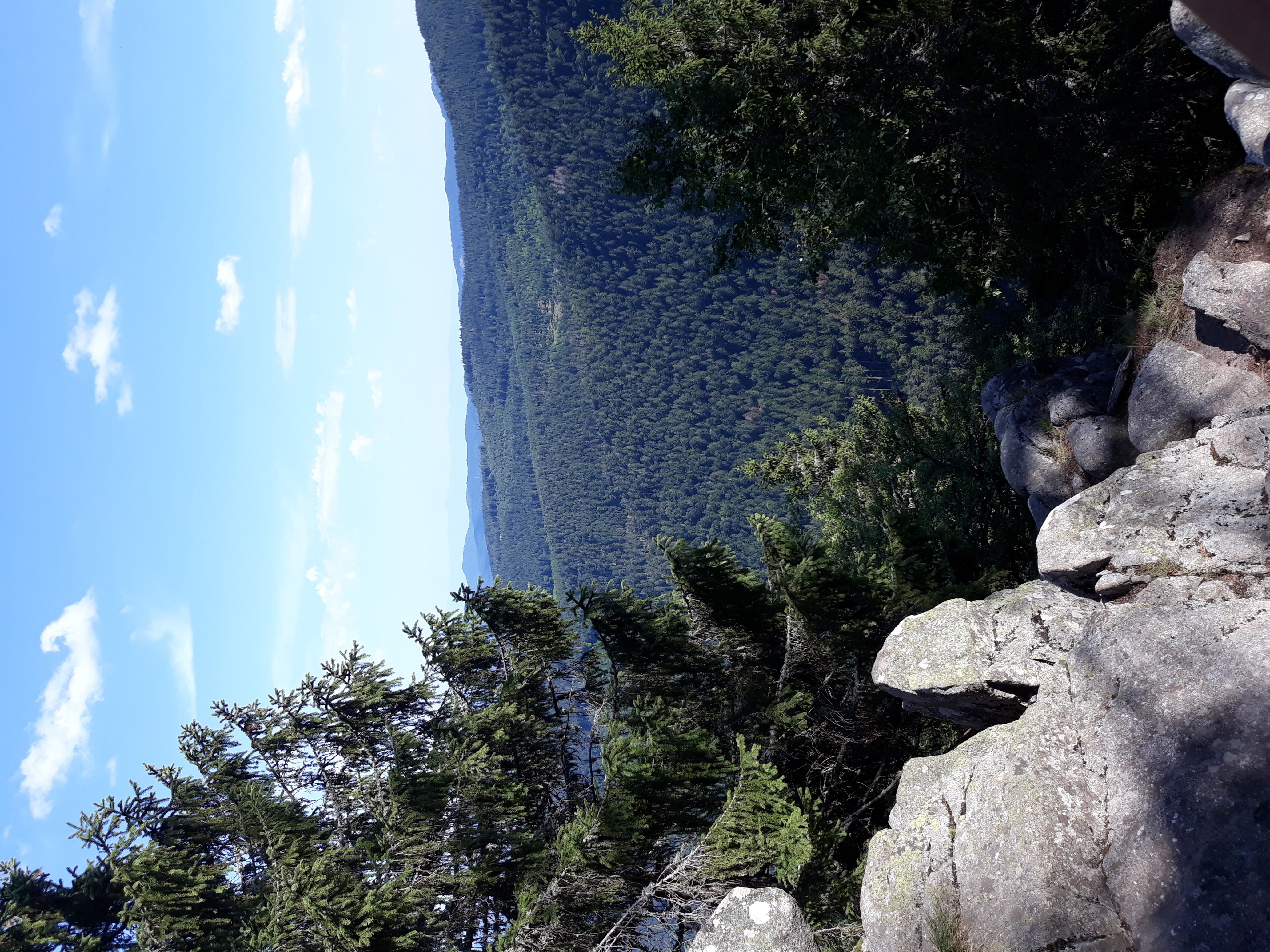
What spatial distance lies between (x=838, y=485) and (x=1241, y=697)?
884 inches

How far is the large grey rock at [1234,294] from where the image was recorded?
10.5 meters

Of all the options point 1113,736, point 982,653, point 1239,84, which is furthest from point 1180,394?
point 1113,736

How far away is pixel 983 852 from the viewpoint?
27.1 ft

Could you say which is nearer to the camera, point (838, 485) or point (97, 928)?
point (97, 928)

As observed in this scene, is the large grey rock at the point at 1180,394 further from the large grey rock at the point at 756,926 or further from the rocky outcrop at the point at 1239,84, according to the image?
the large grey rock at the point at 756,926

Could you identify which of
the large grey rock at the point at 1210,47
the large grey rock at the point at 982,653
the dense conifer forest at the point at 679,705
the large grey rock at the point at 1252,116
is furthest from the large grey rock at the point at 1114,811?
the large grey rock at the point at 1210,47

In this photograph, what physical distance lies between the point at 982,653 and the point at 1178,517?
3023 millimetres

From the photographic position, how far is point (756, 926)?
35.8 ft

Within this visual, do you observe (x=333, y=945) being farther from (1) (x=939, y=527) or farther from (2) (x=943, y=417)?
(2) (x=943, y=417)

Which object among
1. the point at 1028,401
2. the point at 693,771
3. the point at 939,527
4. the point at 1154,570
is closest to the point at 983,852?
the point at 1154,570

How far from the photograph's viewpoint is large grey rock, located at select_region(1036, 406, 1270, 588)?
8.55 m

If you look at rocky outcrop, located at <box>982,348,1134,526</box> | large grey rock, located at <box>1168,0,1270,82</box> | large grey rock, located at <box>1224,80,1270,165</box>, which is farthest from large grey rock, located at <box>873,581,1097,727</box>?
large grey rock, located at <box>1168,0,1270,82</box>

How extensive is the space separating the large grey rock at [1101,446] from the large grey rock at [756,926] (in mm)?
8712

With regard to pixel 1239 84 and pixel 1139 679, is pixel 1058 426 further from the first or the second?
pixel 1139 679
